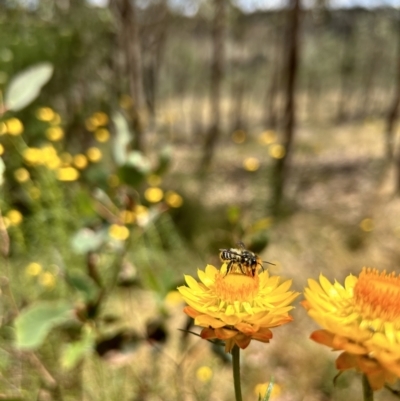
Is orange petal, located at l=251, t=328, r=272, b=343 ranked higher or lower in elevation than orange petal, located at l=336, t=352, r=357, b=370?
higher

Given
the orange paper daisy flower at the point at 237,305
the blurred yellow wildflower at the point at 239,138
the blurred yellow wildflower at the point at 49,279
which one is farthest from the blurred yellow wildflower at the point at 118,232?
the blurred yellow wildflower at the point at 239,138

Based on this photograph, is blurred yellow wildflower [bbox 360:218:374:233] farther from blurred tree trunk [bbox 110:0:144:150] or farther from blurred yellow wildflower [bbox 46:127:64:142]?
blurred yellow wildflower [bbox 46:127:64:142]

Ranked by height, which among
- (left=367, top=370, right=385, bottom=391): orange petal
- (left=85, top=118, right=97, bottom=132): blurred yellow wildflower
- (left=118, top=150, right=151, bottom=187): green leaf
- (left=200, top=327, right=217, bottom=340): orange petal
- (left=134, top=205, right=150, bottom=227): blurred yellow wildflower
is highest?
(left=200, top=327, right=217, bottom=340): orange petal

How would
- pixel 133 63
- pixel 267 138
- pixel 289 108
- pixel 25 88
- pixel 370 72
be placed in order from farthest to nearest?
pixel 370 72
pixel 289 108
pixel 267 138
pixel 133 63
pixel 25 88

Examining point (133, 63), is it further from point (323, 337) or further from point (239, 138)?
point (323, 337)

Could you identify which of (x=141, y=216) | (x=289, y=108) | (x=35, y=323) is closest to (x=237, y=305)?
(x=35, y=323)

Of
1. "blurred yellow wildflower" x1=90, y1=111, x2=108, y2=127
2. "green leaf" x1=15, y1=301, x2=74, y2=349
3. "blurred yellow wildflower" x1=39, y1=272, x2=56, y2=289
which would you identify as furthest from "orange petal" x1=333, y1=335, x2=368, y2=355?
"blurred yellow wildflower" x1=90, y1=111, x2=108, y2=127

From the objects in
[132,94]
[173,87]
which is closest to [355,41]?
[173,87]
